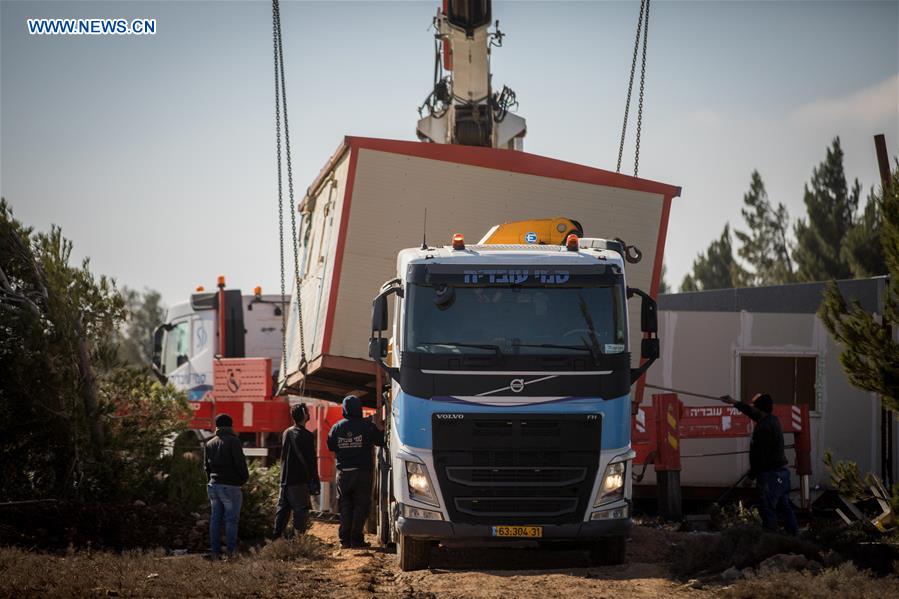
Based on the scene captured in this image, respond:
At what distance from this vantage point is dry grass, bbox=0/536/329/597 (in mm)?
10008

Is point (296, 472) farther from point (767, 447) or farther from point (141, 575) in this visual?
point (767, 447)

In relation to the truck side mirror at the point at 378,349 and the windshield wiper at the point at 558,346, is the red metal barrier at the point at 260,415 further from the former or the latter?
the windshield wiper at the point at 558,346

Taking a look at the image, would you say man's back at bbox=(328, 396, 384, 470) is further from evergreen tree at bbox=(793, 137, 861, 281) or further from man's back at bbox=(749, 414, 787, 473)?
evergreen tree at bbox=(793, 137, 861, 281)

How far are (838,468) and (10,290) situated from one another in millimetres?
9897

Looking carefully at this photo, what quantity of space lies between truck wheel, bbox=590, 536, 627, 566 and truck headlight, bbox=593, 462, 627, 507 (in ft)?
2.33

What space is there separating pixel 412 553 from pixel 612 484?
7.02ft

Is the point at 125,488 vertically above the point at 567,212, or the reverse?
the point at 567,212

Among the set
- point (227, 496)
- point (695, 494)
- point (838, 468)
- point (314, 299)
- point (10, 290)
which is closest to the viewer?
point (838, 468)

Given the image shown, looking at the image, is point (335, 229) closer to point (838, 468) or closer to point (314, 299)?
point (314, 299)

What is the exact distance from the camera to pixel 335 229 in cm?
1491

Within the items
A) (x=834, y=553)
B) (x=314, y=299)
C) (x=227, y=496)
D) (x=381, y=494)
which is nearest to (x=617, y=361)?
(x=834, y=553)

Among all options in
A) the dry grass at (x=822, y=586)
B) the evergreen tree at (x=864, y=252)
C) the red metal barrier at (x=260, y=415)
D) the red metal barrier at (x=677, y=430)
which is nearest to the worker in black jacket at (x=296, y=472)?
the red metal barrier at (x=677, y=430)

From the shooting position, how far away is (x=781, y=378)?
20.7 meters

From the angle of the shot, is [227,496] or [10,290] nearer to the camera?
[227,496]
